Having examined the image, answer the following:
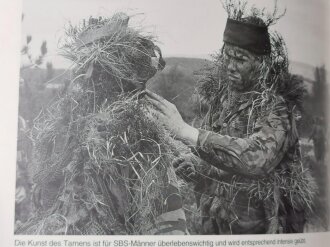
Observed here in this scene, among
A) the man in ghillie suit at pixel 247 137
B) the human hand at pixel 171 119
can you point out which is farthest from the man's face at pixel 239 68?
the human hand at pixel 171 119

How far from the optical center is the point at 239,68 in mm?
820

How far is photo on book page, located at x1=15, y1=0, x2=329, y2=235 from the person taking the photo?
76cm

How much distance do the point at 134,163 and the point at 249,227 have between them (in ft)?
0.70

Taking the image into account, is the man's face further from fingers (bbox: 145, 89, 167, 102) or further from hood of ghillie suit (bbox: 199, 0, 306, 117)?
fingers (bbox: 145, 89, 167, 102)

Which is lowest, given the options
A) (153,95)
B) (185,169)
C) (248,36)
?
(185,169)

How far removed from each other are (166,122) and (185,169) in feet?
0.27

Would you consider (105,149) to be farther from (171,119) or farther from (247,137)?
(247,137)

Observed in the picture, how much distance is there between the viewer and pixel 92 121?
77 centimetres

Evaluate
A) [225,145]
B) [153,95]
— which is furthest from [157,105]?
[225,145]

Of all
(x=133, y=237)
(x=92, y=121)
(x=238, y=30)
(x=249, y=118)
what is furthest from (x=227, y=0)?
(x=133, y=237)

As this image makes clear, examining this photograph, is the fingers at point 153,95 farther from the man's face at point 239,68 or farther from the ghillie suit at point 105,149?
the man's face at point 239,68

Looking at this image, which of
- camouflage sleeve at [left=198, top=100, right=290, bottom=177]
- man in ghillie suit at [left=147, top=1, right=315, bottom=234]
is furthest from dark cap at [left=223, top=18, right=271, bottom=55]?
camouflage sleeve at [left=198, top=100, right=290, bottom=177]

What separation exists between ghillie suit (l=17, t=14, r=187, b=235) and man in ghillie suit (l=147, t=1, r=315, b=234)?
0.12 feet

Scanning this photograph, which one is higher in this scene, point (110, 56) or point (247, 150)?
point (110, 56)
